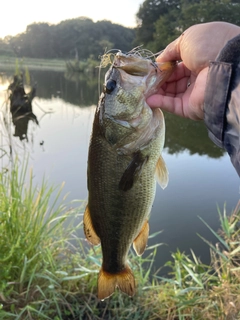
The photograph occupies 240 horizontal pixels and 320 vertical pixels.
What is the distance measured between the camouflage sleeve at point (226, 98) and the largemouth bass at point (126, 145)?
10.2 inches

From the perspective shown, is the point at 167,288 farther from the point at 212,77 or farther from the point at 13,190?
the point at 212,77

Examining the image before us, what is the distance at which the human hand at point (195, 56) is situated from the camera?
173 centimetres

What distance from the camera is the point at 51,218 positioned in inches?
130

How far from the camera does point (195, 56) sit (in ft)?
5.77

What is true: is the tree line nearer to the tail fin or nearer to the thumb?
the thumb

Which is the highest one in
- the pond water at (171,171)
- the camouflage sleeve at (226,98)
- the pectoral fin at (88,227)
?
the camouflage sleeve at (226,98)

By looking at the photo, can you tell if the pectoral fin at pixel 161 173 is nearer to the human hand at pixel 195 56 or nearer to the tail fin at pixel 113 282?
the human hand at pixel 195 56

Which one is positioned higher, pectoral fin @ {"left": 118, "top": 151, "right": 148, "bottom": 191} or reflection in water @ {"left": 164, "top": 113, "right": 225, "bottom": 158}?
pectoral fin @ {"left": 118, "top": 151, "right": 148, "bottom": 191}

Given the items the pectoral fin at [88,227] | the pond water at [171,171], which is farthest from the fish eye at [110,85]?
the pond water at [171,171]

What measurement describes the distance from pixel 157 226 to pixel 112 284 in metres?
3.14

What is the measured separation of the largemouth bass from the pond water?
2631 millimetres

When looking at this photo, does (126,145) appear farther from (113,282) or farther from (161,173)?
(113,282)

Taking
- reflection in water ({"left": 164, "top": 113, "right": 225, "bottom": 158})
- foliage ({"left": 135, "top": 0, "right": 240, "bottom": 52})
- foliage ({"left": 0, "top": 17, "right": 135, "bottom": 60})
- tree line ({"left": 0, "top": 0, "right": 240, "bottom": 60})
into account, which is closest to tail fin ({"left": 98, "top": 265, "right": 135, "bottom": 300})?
reflection in water ({"left": 164, "top": 113, "right": 225, "bottom": 158})

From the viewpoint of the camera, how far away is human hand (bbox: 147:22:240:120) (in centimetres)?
173
